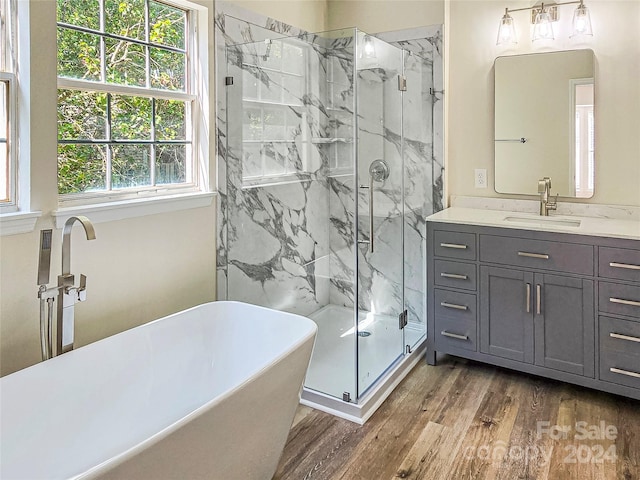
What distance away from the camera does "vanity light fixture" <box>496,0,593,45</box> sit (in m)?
2.97

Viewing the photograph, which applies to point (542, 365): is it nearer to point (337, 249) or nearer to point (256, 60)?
point (337, 249)

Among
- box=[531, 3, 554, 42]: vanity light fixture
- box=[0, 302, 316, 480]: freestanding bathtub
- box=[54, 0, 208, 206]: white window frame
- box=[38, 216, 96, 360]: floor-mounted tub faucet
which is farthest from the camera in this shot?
box=[531, 3, 554, 42]: vanity light fixture

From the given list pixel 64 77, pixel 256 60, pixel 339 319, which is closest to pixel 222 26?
pixel 256 60

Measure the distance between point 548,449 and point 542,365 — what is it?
2.01 feet

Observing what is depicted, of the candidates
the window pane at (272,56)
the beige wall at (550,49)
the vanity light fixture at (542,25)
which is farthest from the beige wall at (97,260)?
the vanity light fixture at (542,25)

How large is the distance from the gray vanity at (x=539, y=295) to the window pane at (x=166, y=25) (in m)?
1.75

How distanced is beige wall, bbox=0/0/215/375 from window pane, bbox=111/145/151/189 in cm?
19

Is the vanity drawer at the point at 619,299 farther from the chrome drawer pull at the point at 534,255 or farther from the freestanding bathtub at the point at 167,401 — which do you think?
the freestanding bathtub at the point at 167,401

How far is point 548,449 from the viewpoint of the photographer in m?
2.27

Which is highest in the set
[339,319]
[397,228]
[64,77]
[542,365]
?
[64,77]

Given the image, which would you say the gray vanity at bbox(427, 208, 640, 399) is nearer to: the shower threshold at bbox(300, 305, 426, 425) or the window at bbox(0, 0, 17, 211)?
the shower threshold at bbox(300, 305, 426, 425)

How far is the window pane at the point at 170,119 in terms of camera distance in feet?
8.46

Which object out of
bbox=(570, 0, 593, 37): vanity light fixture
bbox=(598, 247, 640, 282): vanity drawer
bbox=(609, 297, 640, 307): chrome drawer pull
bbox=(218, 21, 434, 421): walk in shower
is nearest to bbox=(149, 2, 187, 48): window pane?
bbox=(218, 21, 434, 421): walk in shower

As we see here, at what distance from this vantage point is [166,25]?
259cm
